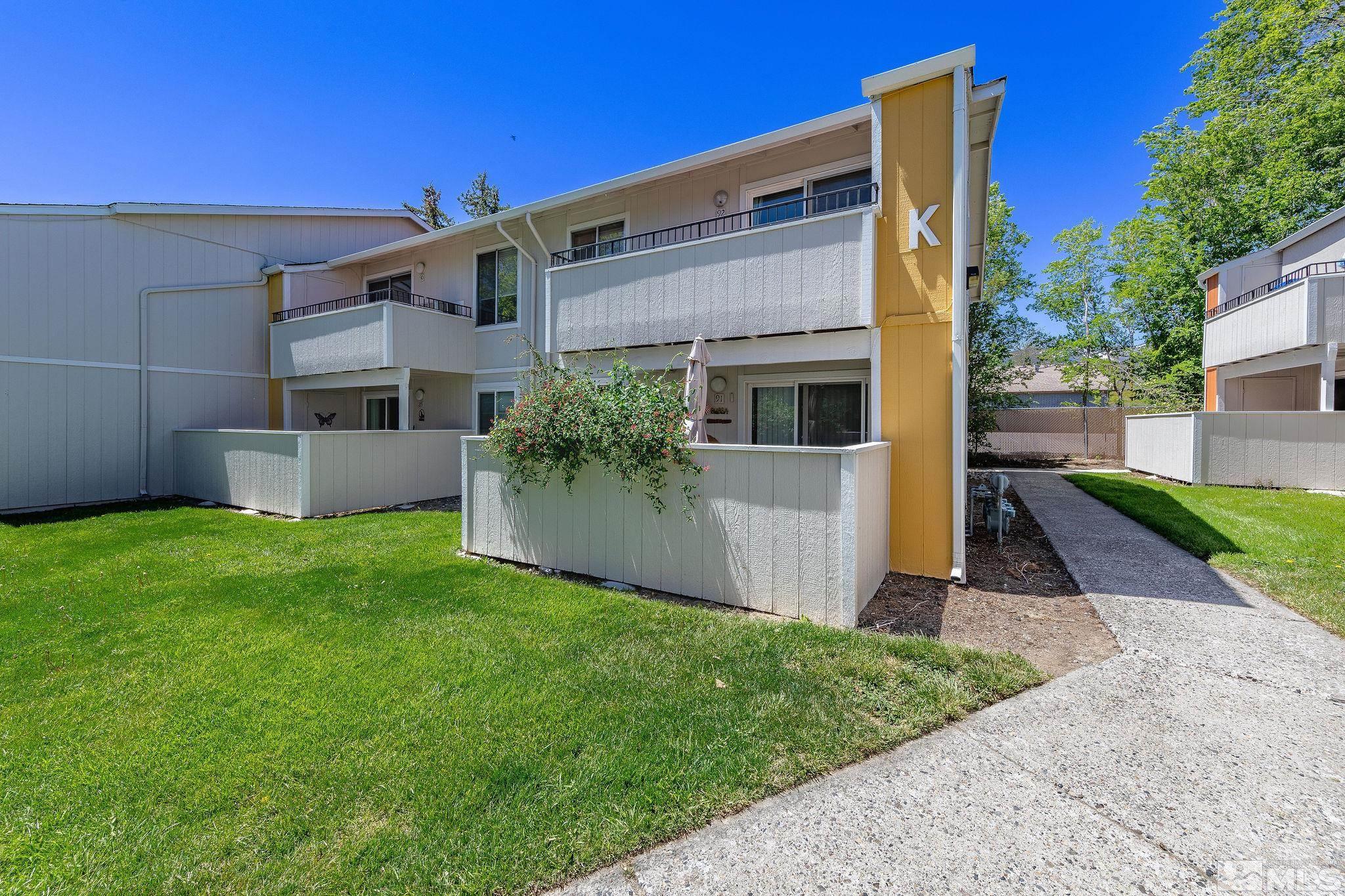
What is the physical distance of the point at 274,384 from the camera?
1276cm

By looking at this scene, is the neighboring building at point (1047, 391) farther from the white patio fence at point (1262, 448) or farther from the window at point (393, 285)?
the window at point (393, 285)

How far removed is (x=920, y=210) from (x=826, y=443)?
3.17m

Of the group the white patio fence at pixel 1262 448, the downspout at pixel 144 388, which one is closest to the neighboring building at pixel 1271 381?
the white patio fence at pixel 1262 448

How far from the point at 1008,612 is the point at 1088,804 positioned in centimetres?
265

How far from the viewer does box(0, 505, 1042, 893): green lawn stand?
202 cm

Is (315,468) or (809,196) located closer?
(809,196)

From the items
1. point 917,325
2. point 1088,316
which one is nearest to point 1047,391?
point 1088,316

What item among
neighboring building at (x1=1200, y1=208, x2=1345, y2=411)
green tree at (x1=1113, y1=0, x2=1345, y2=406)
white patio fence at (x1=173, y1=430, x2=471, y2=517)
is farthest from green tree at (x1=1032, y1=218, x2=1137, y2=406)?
white patio fence at (x1=173, y1=430, x2=471, y2=517)

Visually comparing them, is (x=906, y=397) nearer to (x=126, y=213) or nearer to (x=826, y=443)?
(x=826, y=443)

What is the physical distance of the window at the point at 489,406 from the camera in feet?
35.7

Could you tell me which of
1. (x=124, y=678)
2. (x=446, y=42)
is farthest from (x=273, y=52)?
(x=124, y=678)

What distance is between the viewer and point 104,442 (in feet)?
34.2

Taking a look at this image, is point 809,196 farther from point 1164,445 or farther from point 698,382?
point 1164,445

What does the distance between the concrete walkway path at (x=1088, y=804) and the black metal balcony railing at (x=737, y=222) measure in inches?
199
